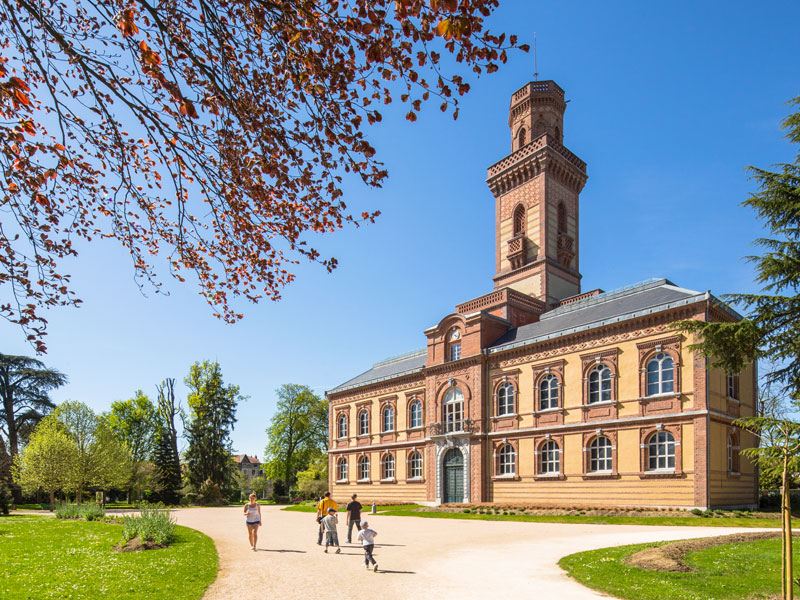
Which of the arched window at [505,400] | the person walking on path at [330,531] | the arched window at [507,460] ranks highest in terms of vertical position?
the arched window at [505,400]

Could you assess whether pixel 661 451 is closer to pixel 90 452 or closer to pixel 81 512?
pixel 81 512

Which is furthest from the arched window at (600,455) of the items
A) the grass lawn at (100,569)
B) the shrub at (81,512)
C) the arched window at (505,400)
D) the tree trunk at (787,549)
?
the shrub at (81,512)

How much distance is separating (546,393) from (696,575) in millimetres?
22540

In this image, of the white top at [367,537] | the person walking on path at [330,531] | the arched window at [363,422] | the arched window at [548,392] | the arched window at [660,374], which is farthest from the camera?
the arched window at [363,422]

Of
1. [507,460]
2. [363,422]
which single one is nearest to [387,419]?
[363,422]

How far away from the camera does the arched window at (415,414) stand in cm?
4234

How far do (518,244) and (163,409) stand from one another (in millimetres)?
36352

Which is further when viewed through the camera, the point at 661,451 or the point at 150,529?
the point at 661,451

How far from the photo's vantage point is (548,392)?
110 feet

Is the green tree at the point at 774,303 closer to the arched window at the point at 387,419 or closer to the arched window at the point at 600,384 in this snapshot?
the arched window at the point at 600,384

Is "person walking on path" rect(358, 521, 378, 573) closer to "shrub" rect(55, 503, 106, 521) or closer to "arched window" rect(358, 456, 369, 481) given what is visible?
"shrub" rect(55, 503, 106, 521)

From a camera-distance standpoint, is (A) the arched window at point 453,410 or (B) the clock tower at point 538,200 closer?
(A) the arched window at point 453,410

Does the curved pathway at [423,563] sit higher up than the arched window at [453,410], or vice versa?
the arched window at [453,410]

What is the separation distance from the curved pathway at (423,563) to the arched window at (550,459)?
9563 millimetres
